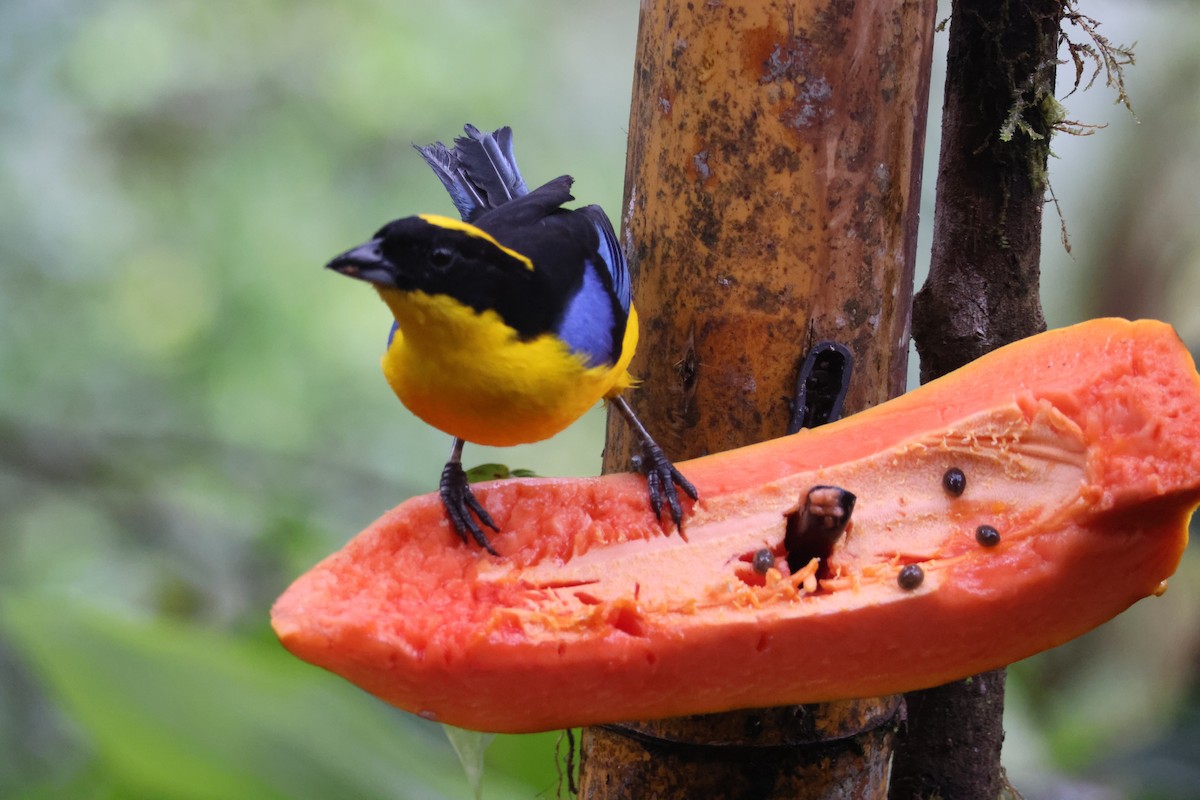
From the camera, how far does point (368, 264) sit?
128cm

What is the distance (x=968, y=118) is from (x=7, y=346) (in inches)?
123

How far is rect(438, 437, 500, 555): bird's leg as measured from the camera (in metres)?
1.49

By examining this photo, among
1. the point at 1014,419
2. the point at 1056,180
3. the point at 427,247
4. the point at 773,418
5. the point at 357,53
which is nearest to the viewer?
the point at 427,247

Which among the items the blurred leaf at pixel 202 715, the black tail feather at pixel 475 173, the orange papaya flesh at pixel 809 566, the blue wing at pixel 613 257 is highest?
the black tail feather at pixel 475 173

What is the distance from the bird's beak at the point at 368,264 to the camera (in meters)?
1.26

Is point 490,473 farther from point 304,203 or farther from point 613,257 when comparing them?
point 304,203

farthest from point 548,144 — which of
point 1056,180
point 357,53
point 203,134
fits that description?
point 1056,180

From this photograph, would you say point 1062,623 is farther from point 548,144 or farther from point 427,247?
point 548,144

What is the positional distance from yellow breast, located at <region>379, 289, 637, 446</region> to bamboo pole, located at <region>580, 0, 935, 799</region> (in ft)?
0.70

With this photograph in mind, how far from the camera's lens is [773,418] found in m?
1.63

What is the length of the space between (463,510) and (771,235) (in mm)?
556

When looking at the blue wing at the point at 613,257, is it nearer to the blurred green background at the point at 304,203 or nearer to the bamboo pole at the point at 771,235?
the bamboo pole at the point at 771,235

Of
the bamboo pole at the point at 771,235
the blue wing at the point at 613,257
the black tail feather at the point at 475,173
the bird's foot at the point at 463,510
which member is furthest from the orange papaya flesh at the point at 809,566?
the black tail feather at the point at 475,173

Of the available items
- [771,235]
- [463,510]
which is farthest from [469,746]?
[771,235]
